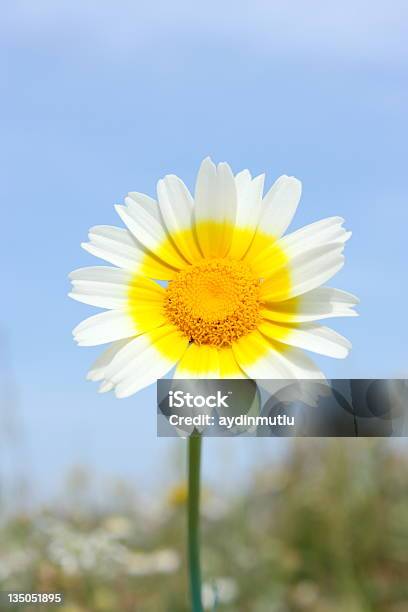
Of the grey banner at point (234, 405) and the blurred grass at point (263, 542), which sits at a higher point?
the grey banner at point (234, 405)

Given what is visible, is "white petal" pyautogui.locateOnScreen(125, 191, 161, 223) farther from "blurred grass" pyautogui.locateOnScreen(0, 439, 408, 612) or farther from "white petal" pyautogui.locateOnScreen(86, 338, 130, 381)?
"blurred grass" pyautogui.locateOnScreen(0, 439, 408, 612)

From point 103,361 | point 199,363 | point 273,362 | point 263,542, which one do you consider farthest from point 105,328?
point 263,542

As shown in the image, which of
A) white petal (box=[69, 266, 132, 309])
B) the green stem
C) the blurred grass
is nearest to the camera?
the green stem

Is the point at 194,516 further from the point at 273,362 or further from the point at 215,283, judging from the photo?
the point at 215,283

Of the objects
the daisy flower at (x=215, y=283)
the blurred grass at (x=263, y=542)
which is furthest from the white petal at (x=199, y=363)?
the blurred grass at (x=263, y=542)

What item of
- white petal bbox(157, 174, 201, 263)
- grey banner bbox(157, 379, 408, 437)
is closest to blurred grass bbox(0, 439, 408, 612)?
grey banner bbox(157, 379, 408, 437)

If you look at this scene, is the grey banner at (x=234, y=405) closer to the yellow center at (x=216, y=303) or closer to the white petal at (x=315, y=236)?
the yellow center at (x=216, y=303)

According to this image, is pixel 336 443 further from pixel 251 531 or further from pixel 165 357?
pixel 165 357

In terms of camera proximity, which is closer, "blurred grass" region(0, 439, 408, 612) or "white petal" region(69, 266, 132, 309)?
"white petal" region(69, 266, 132, 309)
